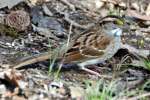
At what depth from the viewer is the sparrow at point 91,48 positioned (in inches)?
247

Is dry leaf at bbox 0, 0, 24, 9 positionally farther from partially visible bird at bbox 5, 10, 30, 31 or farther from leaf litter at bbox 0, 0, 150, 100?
partially visible bird at bbox 5, 10, 30, 31

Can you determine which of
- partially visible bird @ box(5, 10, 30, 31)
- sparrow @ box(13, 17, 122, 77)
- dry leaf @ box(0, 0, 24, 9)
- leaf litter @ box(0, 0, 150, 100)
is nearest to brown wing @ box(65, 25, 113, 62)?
sparrow @ box(13, 17, 122, 77)

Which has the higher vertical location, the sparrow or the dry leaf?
the dry leaf

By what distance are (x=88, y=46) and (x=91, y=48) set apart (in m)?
0.04

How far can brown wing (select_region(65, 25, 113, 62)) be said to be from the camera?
251 inches

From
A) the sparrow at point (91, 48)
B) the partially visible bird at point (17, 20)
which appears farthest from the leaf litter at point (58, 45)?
the sparrow at point (91, 48)

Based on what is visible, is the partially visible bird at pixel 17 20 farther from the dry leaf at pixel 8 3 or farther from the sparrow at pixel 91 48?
the sparrow at pixel 91 48

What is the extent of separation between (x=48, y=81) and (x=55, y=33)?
1893 millimetres

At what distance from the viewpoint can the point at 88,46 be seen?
259 inches

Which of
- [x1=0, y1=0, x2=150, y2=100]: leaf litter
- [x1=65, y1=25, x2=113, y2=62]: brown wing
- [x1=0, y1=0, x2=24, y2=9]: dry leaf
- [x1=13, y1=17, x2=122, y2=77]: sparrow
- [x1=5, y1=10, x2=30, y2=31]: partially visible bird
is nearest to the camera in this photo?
[x1=0, y1=0, x2=150, y2=100]: leaf litter

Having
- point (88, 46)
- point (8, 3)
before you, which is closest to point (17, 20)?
point (8, 3)

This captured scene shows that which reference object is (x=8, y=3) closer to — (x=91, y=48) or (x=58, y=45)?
(x=58, y=45)

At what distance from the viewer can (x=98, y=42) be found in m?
6.66

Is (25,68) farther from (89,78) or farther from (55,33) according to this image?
(55,33)
